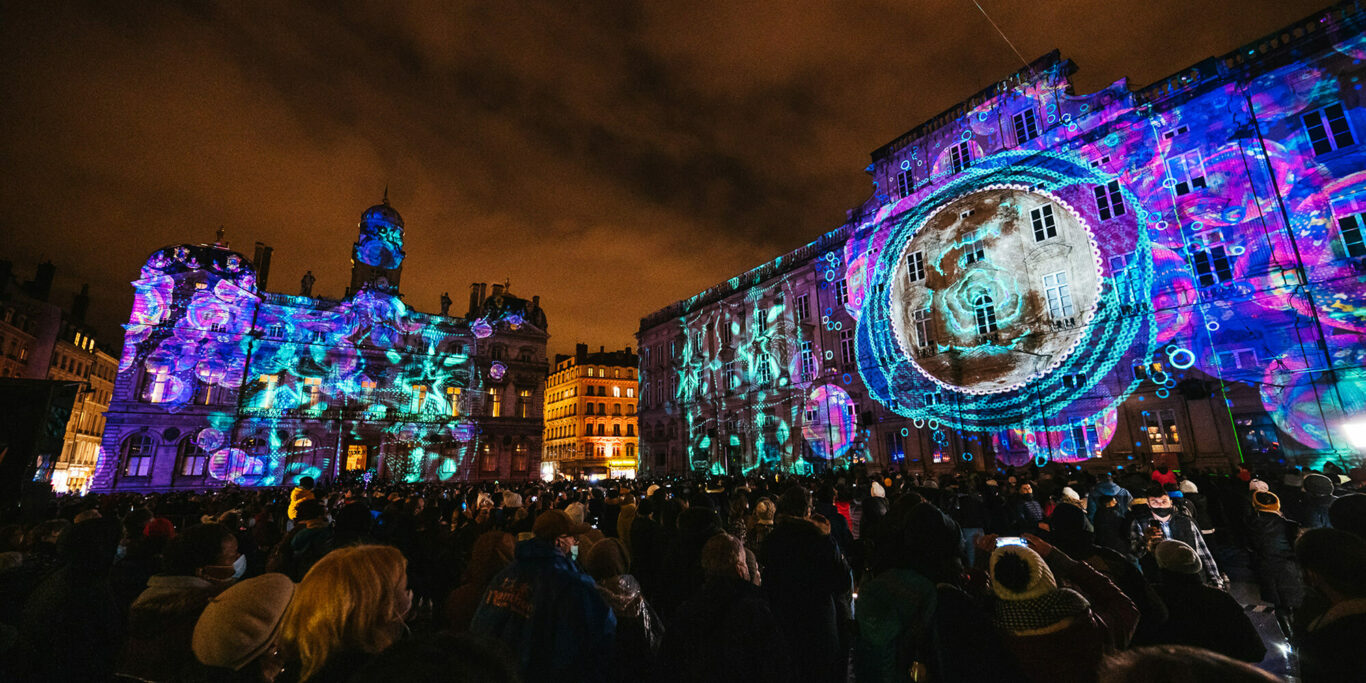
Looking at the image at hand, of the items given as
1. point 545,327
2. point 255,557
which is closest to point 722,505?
point 255,557

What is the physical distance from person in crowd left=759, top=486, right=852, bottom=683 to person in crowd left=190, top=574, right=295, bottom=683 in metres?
3.17

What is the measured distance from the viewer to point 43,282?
53219mm

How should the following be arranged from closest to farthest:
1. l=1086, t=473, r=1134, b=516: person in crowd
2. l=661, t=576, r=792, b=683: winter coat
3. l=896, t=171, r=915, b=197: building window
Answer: l=661, t=576, r=792, b=683: winter coat < l=1086, t=473, r=1134, b=516: person in crowd < l=896, t=171, r=915, b=197: building window

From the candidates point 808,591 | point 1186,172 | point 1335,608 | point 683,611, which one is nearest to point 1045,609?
point 1335,608

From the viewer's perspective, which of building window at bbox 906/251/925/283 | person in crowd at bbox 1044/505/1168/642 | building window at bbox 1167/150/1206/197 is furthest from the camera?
building window at bbox 906/251/925/283

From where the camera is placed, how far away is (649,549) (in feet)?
21.4

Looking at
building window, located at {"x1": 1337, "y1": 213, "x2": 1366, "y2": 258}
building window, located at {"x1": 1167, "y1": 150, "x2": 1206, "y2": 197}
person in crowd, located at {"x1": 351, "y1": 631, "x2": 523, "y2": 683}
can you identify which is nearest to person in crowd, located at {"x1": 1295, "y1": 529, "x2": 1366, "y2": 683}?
person in crowd, located at {"x1": 351, "y1": 631, "x2": 523, "y2": 683}

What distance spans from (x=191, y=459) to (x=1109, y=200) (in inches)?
2153

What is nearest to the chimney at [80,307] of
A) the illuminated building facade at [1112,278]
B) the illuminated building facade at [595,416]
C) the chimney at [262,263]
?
the chimney at [262,263]

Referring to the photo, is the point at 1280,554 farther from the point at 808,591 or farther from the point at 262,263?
the point at 262,263

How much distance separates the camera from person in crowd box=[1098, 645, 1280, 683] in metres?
1.17

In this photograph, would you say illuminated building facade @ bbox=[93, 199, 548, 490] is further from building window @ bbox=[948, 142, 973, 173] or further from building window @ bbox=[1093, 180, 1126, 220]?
building window @ bbox=[1093, 180, 1126, 220]

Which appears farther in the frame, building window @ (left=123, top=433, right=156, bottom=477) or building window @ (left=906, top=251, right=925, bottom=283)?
building window @ (left=123, top=433, right=156, bottom=477)

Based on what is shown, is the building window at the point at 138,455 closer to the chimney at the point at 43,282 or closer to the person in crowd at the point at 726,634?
the chimney at the point at 43,282
